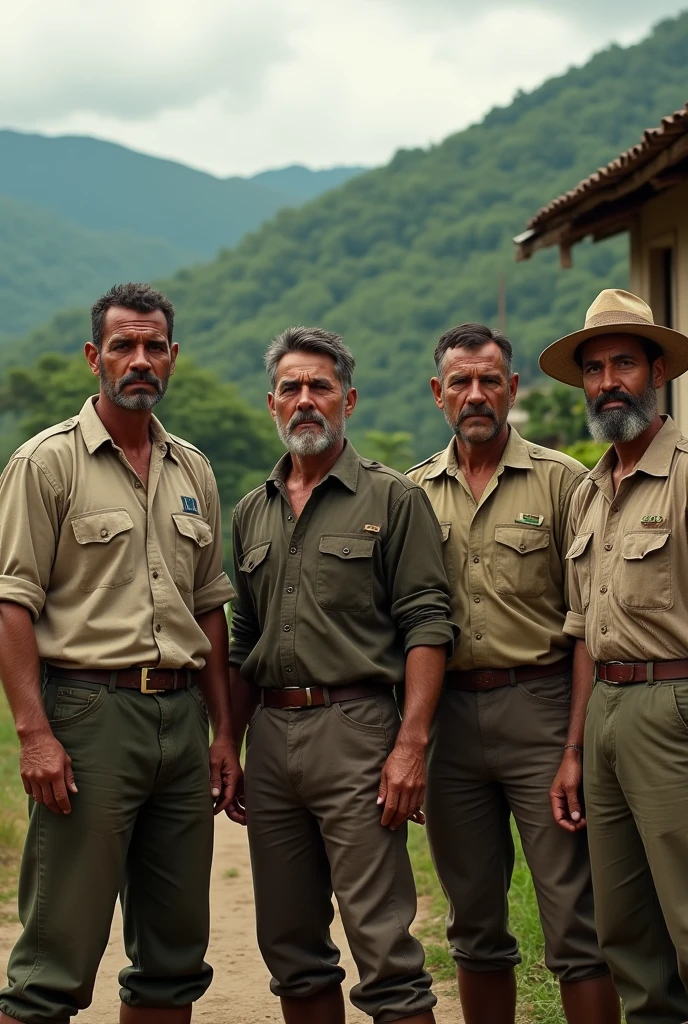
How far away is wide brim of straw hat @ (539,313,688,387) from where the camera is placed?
4070 mm

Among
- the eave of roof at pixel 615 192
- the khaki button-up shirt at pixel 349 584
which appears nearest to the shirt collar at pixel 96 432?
the khaki button-up shirt at pixel 349 584

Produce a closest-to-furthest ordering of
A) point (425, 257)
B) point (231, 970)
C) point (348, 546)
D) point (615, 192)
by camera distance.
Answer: point (348, 546)
point (231, 970)
point (615, 192)
point (425, 257)

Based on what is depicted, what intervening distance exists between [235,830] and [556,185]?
6319cm

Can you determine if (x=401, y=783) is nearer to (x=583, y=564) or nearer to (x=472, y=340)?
(x=583, y=564)

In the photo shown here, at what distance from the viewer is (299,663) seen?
13.5 feet

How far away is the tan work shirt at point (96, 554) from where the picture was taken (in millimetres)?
3965

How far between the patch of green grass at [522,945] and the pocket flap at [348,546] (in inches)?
76.9

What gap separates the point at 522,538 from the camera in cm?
437

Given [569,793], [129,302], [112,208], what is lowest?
[569,793]

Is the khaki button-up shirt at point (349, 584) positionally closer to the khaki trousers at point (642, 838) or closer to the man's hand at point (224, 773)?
the man's hand at point (224, 773)

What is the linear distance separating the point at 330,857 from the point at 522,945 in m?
1.98

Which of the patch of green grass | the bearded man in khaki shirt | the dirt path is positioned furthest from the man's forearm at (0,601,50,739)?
the patch of green grass

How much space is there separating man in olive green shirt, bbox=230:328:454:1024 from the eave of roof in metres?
3.21

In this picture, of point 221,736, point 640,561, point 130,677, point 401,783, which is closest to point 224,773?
point 221,736
